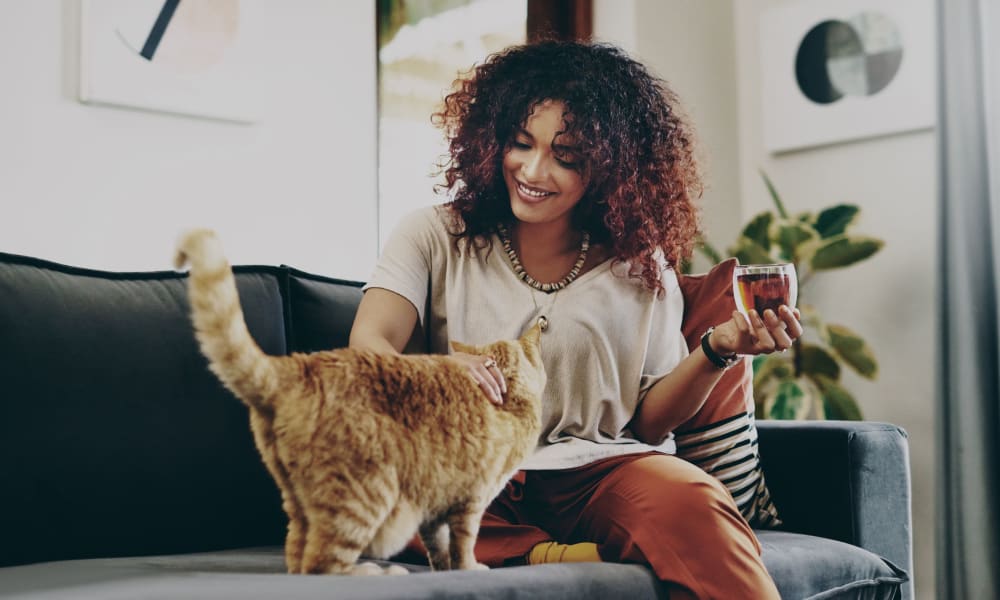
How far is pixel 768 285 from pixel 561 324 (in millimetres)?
345

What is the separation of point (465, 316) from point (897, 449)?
0.87 m

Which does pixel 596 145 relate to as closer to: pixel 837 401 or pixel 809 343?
pixel 837 401

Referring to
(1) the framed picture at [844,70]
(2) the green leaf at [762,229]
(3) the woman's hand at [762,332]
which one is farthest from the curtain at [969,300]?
(3) the woman's hand at [762,332]

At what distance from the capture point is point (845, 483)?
5.55 feet

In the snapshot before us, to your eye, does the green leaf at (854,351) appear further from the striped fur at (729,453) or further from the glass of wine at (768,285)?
the glass of wine at (768,285)

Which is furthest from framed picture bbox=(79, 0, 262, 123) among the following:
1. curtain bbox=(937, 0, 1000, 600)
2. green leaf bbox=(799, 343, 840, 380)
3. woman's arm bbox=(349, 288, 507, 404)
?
curtain bbox=(937, 0, 1000, 600)

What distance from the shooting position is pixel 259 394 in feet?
3.27

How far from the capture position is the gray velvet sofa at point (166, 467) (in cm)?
138

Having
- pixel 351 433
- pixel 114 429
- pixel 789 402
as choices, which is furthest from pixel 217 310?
pixel 789 402

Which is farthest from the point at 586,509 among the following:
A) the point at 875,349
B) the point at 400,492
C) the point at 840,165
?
the point at 840,165

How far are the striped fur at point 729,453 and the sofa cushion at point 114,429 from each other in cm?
74

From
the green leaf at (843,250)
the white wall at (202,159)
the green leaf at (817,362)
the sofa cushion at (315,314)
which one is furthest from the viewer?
the green leaf at (817,362)

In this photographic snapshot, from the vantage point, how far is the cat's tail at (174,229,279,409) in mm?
928

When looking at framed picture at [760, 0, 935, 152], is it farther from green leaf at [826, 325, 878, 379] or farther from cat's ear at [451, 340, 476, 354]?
cat's ear at [451, 340, 476, 354]
